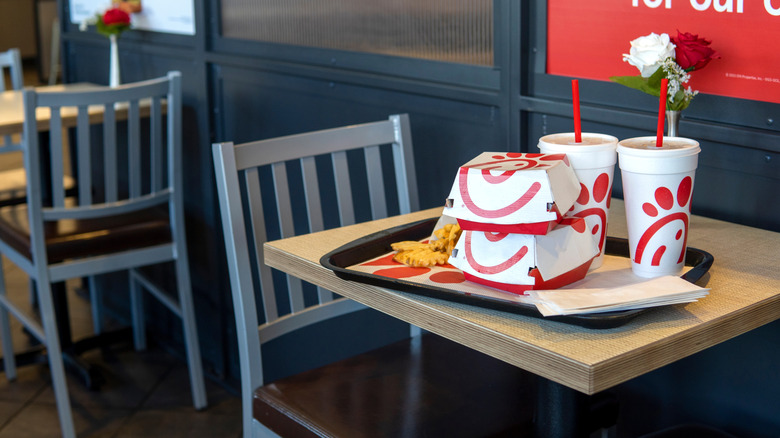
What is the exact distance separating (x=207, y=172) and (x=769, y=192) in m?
1.72

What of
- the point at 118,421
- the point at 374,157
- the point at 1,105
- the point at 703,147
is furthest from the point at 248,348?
the point at 1,105

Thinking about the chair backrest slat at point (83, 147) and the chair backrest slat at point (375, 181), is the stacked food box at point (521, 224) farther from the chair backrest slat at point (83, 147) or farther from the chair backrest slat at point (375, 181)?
the chair backrest slat at point (83, 147)

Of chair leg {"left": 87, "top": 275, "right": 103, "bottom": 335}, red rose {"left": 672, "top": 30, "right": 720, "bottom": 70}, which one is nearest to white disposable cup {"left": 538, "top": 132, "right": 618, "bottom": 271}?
red rose {"left": 672, "top": 30, "right": 720, "bottom": 70}

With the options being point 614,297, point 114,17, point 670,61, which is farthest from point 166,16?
point 614,297

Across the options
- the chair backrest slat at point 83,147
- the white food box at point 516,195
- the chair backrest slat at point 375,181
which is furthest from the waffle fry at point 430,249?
the chair backrest slat at point 83,147

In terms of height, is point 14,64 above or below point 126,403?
above

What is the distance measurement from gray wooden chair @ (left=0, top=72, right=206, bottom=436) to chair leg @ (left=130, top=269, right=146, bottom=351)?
1.03 feet

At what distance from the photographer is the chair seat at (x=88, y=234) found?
2184 mm

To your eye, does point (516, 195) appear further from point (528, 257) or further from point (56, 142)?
point (56, 142)

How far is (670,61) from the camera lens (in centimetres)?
114

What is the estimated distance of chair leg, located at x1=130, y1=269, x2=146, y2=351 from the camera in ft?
9.12

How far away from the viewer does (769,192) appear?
1.26 meters

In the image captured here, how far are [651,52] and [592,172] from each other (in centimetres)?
28

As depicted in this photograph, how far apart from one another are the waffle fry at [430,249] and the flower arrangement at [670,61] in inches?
14.0
